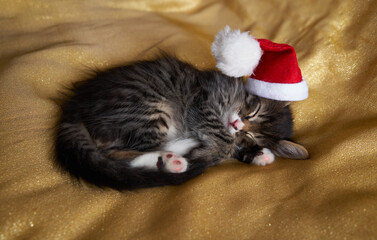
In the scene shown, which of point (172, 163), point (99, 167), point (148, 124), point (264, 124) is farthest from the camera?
point (264, 124)

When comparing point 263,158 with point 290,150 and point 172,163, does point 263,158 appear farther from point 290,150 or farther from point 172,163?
point 172,163

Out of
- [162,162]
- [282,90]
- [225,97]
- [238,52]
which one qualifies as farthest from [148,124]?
[282,90]

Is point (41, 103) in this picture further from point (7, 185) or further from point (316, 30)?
point (316, 30)

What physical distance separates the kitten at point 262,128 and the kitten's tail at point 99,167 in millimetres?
336

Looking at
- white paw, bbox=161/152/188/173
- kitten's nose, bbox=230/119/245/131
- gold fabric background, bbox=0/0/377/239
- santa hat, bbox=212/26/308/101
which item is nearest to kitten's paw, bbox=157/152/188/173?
white paw, bbox=161/152/188/173

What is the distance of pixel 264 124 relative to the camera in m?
1.49

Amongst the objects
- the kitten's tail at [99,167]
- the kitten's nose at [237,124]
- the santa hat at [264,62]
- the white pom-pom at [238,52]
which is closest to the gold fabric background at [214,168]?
the kitten's tail at [99,167]

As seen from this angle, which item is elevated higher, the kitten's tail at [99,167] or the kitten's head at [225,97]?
the kitten's head at [225,97]

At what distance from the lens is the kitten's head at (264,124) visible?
1.48 meters

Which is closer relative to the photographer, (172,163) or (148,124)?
(172,163)

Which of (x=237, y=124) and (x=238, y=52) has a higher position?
(x=238, y=52)

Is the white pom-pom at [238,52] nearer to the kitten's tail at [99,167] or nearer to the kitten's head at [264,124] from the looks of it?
the kitten's head at [264,124]

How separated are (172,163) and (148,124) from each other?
0.77ft

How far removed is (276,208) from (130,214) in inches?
21.1
